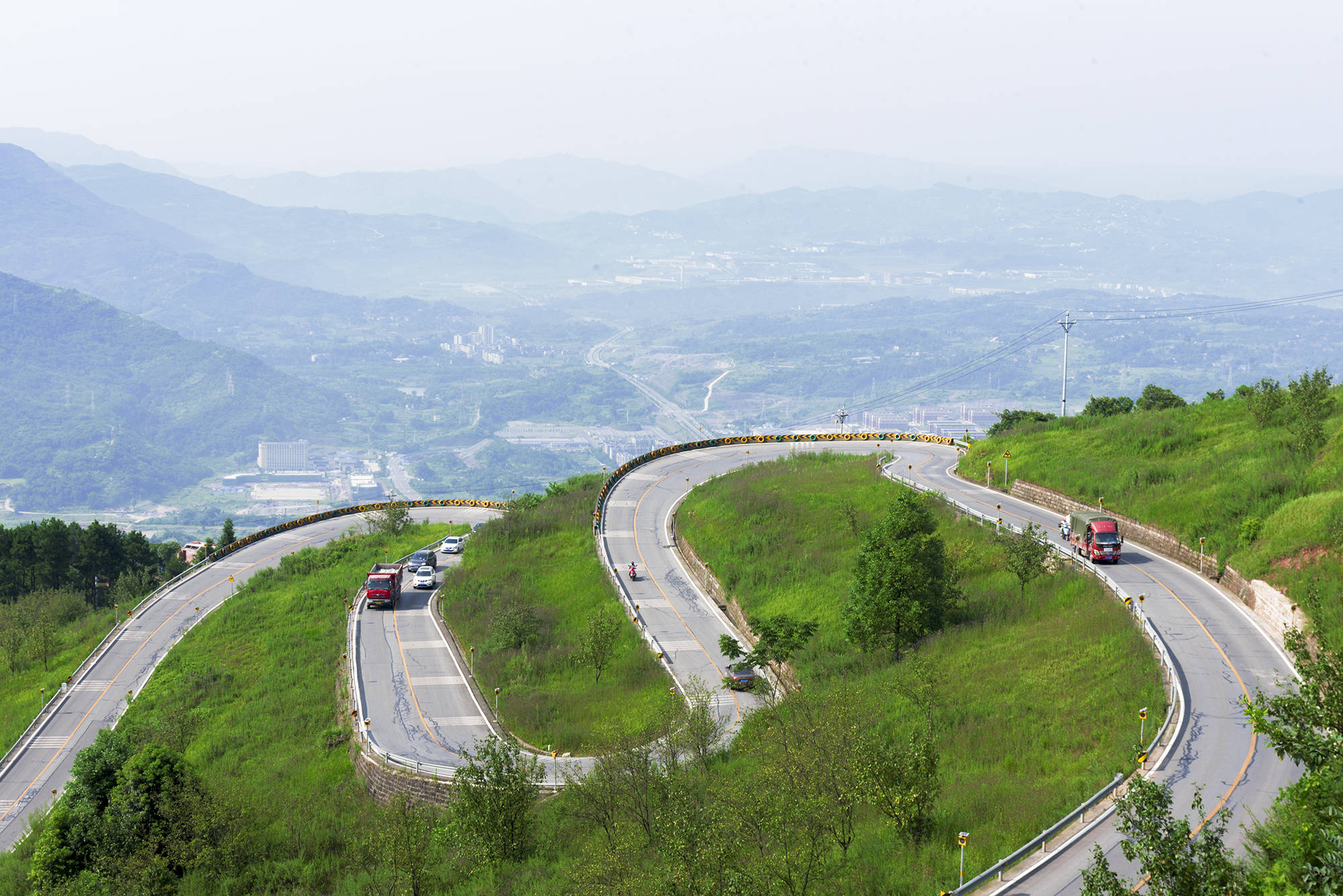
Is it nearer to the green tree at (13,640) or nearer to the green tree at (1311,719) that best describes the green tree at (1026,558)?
the green tree at (1311,719)

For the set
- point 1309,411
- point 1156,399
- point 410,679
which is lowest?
point 410,679

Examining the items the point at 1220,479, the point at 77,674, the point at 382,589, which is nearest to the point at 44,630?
the point at 77,674

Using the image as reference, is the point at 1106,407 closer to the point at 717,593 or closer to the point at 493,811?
the point at 717,593

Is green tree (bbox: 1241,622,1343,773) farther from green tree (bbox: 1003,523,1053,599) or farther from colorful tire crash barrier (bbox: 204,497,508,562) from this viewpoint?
colorful tire crash barrier (bbox: 204,497,508,562)

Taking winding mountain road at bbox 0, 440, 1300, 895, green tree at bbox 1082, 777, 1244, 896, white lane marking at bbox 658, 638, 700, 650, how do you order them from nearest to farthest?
1. green tree at bbox 1082, 777, 1244, 896
2. winding mountain road at bbox 0, 440, 1300, 895
3. white lane marking at bbox 658, 638, 700, 650

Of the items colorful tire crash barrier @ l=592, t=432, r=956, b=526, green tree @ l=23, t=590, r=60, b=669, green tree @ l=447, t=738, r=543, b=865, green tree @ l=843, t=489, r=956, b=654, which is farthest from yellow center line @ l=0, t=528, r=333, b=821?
green tree @ l=843, t=489, r=956, b=654
